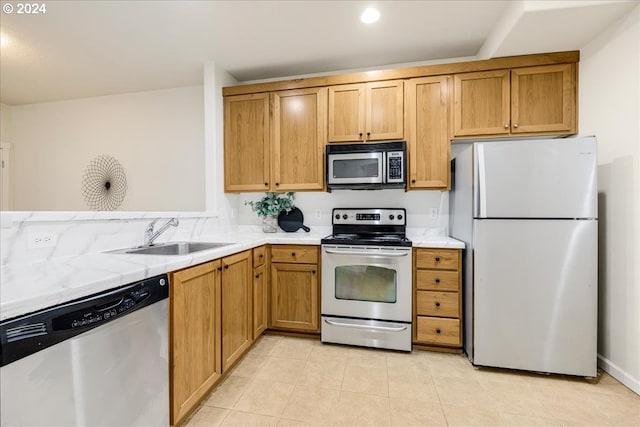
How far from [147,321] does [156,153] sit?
9.50 feet

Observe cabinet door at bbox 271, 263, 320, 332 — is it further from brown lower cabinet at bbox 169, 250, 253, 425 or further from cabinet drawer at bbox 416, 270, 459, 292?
cabinet drawer at bbox 416, 270, 459, 292

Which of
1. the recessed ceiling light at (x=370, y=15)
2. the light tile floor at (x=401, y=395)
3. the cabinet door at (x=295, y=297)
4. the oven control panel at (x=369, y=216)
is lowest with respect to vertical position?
the light tile floor at (x=401, y=395)

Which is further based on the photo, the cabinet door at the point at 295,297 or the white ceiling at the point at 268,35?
the cabinet door at the point at 295,297

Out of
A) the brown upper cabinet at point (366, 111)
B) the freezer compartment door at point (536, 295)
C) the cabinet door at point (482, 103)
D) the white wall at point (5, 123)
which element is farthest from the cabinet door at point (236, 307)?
the white wall at point (5, 123)

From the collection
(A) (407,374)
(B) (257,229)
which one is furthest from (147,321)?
(B) (257,229)

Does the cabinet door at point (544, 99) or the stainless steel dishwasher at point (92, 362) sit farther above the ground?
the cabinet door at point (544, 99)

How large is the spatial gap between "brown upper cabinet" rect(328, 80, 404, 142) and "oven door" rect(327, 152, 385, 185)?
192 mm

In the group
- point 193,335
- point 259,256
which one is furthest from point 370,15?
point 193,335

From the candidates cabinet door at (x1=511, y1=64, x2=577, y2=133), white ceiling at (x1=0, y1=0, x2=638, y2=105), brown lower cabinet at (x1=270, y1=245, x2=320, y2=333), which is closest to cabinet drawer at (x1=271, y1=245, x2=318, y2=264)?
brown lower cabinet at (x1=270, y1=245, x2=320, y2=333)

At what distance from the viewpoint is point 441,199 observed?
112 inches

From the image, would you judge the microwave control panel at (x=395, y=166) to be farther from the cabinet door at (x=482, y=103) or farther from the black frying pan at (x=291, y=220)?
the black frying pan at (x=291, y=220)

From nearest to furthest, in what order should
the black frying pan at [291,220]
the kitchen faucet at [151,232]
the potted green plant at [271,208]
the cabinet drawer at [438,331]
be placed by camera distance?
the kitchen faucet at [151,232]
the cabinet drawer at [438,331]
the potted green plant at [271,208]
the black frying pan at [291,220]

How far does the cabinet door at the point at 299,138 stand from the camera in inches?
109

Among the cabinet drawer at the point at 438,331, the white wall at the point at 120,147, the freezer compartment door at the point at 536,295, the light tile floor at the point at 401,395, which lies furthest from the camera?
the white wall at the point at 120,147
